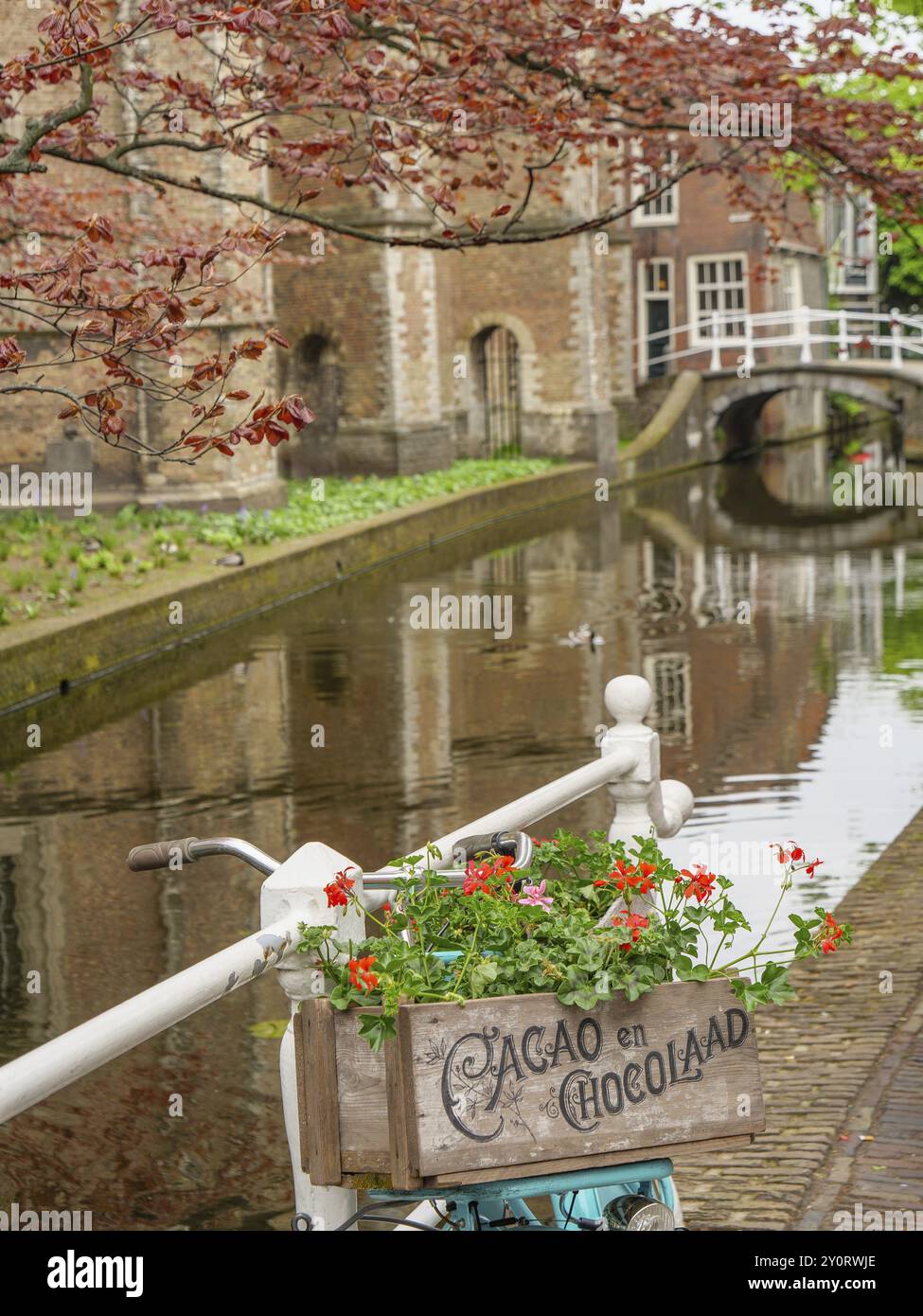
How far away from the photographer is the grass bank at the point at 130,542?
651 inches

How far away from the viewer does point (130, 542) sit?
19.9m

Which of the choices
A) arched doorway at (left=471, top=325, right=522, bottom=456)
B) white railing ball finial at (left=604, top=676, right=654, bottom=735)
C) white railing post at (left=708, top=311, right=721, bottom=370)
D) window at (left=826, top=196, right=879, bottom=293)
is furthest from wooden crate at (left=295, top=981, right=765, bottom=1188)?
window at (left=826, top=196, right=879, bottom=293)

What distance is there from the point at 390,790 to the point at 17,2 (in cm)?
1538

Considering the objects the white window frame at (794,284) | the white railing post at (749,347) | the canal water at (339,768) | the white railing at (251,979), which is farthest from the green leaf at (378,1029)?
the white window frame at (794,284)

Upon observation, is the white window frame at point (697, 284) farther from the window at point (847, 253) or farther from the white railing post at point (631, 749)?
the white railing post at point (631, 749)

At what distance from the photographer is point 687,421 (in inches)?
1612

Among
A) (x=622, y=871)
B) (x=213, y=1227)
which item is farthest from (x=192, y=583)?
(x=622, y=871)

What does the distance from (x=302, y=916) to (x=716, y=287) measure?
44962 mm

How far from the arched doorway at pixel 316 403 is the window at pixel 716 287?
16.3 metres

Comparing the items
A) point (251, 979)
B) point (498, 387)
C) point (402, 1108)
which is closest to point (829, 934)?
point (402, 1108)

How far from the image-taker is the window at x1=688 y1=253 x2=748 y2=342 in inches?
1807

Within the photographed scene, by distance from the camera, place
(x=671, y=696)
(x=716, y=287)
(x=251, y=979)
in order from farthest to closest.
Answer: (x=716, y=287), (x=671, y=696), (x=251, y=979)

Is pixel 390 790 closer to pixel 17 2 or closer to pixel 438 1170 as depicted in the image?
pixel 438 1170

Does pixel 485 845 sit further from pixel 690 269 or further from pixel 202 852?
pixel 690 269
